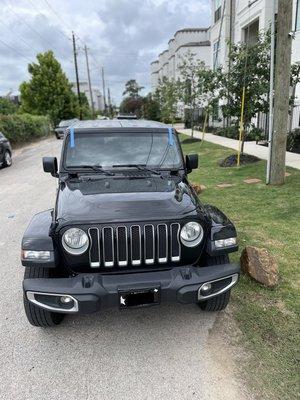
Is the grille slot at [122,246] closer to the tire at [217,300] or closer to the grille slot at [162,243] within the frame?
the grille slot at [162,243]

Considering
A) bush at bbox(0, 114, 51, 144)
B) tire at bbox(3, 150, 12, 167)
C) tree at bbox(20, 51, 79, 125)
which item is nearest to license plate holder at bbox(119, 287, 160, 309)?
tire at bbox(3, 150, 12, 167)

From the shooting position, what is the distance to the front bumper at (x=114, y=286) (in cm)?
267

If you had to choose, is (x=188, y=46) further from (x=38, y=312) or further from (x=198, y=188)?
(x=38, y=312)

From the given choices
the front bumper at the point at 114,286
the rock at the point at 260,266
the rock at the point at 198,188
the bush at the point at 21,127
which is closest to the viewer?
the front bumper at the point at 114,286

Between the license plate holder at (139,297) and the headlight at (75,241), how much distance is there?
0.48 m

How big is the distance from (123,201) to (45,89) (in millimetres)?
37798

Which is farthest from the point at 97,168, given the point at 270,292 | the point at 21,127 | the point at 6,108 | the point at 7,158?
the point at 6,108

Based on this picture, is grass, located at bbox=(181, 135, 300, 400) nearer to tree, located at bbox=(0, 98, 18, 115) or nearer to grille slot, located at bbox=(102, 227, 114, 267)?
grille slot, located at bbox=(102, 227, 114, 267)

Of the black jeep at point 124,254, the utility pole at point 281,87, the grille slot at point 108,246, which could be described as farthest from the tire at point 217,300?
the utility pole at point 281,87

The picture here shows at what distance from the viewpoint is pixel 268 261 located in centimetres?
397

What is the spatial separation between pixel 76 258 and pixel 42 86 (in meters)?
38.2

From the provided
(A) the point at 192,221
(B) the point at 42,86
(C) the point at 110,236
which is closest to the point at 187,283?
(A) the point at 192,221

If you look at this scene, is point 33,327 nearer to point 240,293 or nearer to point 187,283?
point 187,283

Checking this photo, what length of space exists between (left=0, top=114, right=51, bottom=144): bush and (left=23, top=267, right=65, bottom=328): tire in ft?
56.5
